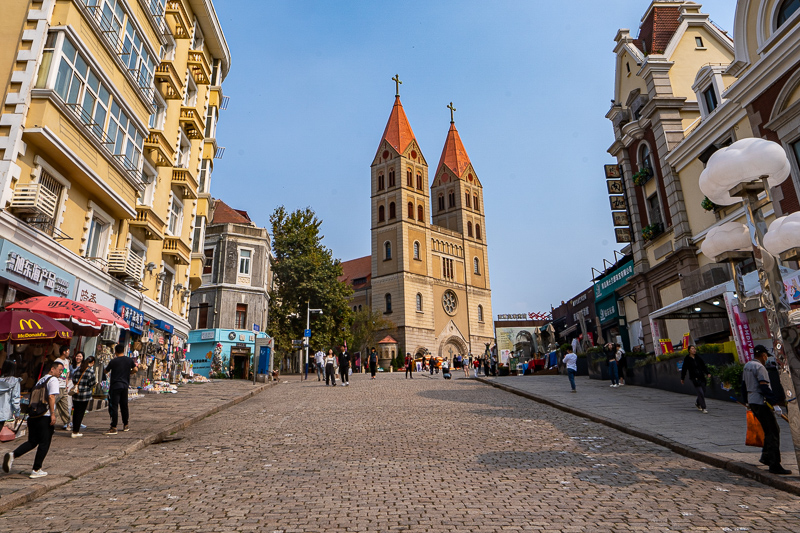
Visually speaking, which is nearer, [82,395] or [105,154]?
[82,395]

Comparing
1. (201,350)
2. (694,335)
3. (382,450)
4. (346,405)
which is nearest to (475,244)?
(201,350)

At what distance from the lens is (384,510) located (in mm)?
5141

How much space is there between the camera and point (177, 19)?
20953 mm

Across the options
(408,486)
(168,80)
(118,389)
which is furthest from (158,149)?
(408,486)

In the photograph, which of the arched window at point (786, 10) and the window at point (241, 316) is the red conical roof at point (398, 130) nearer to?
the window at point (241, 316)

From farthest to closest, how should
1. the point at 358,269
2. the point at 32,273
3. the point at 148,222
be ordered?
the point at 358,269
the point at 148,222
the point at 32,273

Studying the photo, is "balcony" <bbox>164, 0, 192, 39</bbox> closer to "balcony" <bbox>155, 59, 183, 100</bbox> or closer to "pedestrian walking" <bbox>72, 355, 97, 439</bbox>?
"balcony" <bbox>155, 59, 183, 100</bbox>

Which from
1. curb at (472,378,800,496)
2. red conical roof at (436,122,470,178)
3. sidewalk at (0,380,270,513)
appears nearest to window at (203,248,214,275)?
sidewalk at (0,380,270,513)

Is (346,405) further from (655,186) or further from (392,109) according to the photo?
(392,109)

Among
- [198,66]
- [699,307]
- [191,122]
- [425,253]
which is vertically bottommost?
[699,307]

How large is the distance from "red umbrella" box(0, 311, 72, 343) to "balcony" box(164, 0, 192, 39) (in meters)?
15.6

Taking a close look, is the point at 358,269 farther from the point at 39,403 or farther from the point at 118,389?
the point at 39,403

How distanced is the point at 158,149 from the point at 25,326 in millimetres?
10782

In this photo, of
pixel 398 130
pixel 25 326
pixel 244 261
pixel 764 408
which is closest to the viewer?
pixel 764 408
